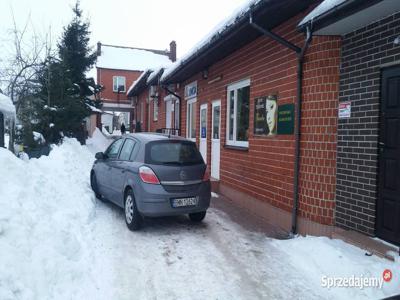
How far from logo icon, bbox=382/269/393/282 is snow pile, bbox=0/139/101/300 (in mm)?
3155

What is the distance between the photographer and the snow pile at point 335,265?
390 cm

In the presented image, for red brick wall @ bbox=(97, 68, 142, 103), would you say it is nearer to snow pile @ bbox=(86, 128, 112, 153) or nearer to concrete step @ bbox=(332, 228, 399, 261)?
snow pile @ bbox=(86, 128, 112, 153)

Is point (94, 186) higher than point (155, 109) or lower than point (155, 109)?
lower

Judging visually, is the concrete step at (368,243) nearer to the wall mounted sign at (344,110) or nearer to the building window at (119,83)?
the wall mounted sign at (344,110)

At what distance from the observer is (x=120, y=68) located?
4200cm

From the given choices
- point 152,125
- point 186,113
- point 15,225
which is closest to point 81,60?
point 152,125

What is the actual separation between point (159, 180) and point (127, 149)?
131 cm

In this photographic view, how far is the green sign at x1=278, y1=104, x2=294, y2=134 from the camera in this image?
6.37 meters

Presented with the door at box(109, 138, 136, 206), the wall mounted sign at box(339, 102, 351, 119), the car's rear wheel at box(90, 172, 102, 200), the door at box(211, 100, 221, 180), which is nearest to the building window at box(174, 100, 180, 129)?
the door at box(211, 100, 221, 180)

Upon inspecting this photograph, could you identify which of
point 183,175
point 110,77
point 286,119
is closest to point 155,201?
point 183,175

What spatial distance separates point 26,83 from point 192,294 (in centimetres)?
1219

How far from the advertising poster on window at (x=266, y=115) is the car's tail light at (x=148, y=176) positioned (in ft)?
8.40

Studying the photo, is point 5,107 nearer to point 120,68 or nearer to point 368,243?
point 368,243

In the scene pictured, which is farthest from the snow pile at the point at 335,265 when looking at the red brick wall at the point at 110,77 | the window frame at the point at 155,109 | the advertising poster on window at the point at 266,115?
the red brick wall at the point at 110,77
